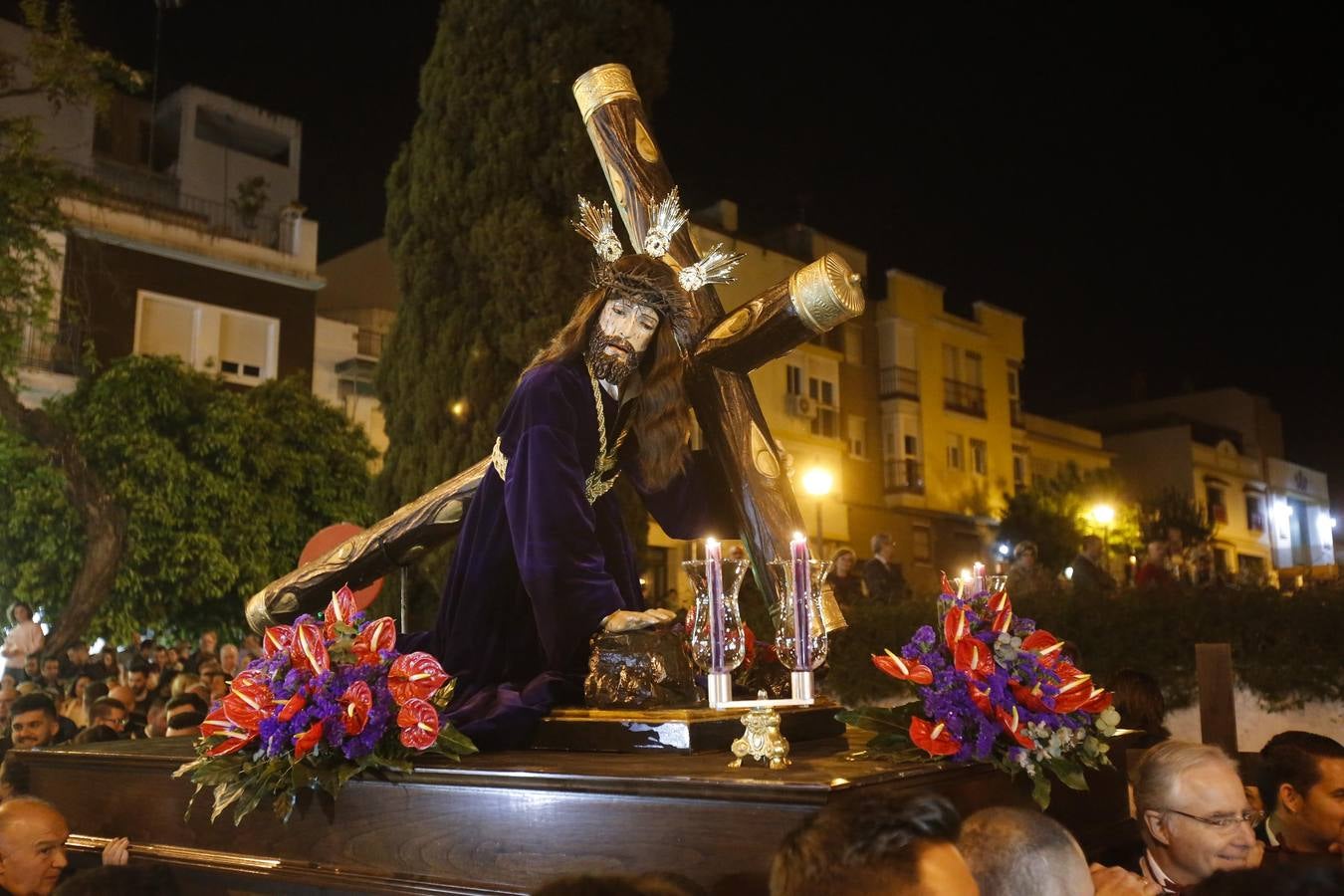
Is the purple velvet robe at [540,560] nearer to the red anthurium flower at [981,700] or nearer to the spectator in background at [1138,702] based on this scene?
the red anthurium flower at [981,700]

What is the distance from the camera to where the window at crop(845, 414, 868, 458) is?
25.8 metres

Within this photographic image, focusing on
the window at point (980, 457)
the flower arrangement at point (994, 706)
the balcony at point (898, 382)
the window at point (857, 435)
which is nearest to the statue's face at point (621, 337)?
the flower arrangement at point (994, 706)

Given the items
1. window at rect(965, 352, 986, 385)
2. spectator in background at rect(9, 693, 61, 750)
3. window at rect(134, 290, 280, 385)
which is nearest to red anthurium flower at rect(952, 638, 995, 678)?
spectator in background at rect(9, 693, 61, 750)

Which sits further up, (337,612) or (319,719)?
(337,612)

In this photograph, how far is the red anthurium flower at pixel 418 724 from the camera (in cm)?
304

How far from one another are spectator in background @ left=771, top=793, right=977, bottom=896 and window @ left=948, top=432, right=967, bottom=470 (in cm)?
2646

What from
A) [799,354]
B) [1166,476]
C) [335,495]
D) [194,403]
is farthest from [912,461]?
[194,403]

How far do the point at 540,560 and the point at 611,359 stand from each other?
71cm

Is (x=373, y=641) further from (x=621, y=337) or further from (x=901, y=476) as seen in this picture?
(x=901, y=476)

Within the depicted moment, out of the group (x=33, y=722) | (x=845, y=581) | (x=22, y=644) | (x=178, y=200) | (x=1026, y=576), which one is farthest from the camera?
(x=178, y=200)

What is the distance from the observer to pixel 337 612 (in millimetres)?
3414

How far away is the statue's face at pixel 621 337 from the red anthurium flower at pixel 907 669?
4.46 ft

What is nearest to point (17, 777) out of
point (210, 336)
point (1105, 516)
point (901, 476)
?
point (210, 336)

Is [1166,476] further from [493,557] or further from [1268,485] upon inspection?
[493,557]
